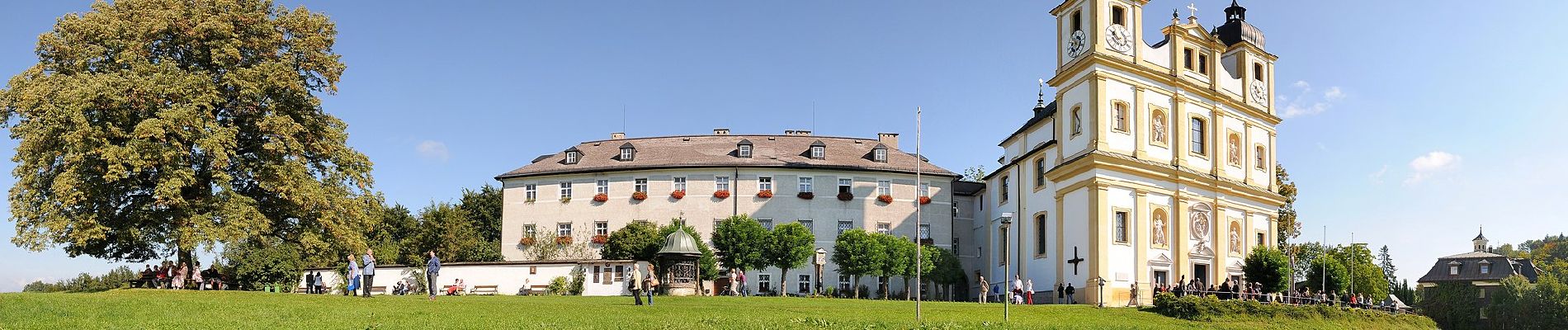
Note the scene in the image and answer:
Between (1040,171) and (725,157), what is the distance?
59.2 feet

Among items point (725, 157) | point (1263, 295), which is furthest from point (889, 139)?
point (1263, 295)

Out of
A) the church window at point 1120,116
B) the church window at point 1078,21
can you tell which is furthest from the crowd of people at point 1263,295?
the church window at point 1078,21

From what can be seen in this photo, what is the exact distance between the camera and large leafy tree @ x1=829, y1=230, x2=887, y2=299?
51938 millimetres

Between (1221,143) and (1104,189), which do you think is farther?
(1221,143)

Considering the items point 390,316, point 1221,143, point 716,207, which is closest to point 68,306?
point 390,316

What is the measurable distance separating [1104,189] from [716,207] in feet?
73.5

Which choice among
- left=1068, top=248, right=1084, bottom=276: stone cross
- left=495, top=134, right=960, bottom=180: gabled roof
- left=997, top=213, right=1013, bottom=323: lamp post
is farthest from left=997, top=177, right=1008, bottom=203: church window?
left=1068, top=248, right=1084, bottom=276: stone cross

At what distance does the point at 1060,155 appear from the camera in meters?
47.3

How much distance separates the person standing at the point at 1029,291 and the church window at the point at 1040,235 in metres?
1.16

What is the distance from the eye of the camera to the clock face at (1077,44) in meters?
46.1

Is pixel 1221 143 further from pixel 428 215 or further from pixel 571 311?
pixel 428 215

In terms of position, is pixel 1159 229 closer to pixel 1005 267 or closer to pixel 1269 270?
pixel 1269 270

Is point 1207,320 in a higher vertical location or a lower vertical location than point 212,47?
lower

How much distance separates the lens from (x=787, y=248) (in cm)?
5359
